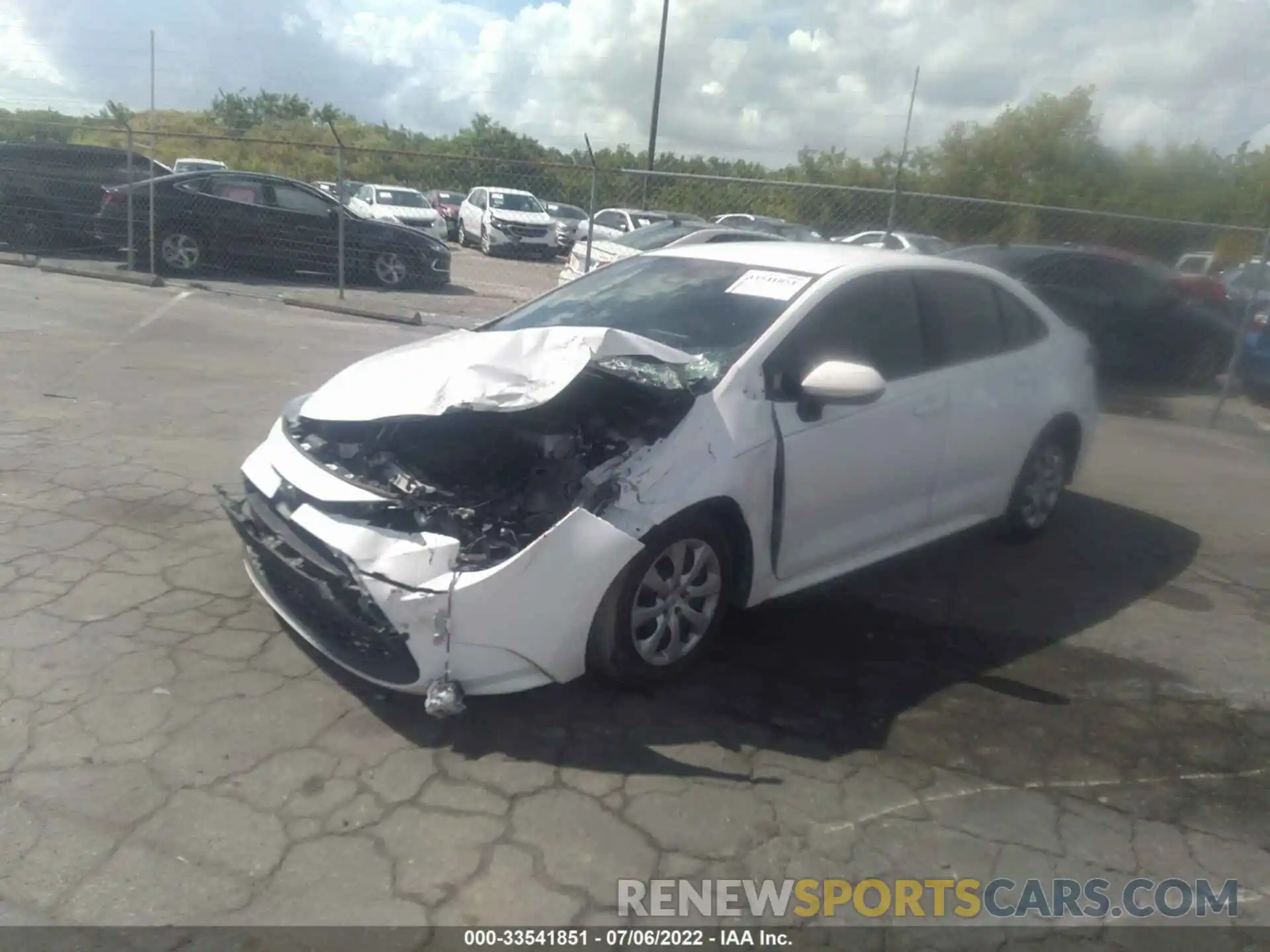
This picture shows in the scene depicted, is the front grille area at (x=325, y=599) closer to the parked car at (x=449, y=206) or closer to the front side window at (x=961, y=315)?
the front side window at (x=961, y=315)

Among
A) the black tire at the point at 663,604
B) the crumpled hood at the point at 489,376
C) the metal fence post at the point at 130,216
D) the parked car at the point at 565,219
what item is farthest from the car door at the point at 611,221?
the black tire at the point at 663,604

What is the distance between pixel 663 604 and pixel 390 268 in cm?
1256

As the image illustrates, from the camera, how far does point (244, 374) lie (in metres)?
8.69

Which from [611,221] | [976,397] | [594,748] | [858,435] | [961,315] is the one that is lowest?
[594,748]

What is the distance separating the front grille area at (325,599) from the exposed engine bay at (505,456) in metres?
0.21

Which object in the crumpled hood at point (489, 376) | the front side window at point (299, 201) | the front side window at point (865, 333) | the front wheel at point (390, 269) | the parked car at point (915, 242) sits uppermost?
the parked car at point (915, 242)

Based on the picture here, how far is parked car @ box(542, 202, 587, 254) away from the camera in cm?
2502

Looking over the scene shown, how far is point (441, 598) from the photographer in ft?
10.9

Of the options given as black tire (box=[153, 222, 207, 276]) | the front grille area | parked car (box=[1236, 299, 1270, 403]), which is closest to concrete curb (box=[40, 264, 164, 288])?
black tire (box=[153, 222, 207, 276])

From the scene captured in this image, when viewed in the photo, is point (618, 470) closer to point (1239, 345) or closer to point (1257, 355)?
point (1239, 345)

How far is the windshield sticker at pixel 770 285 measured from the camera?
14.7 feet

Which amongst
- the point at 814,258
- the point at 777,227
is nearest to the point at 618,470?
the point at 814,258

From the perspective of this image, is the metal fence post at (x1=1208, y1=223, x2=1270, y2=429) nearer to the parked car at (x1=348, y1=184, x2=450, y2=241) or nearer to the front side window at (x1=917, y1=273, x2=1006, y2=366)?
the front side window at (x1=917, y1=273, x2=1006, y2=366)

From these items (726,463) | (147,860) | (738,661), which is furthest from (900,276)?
(147,860)
